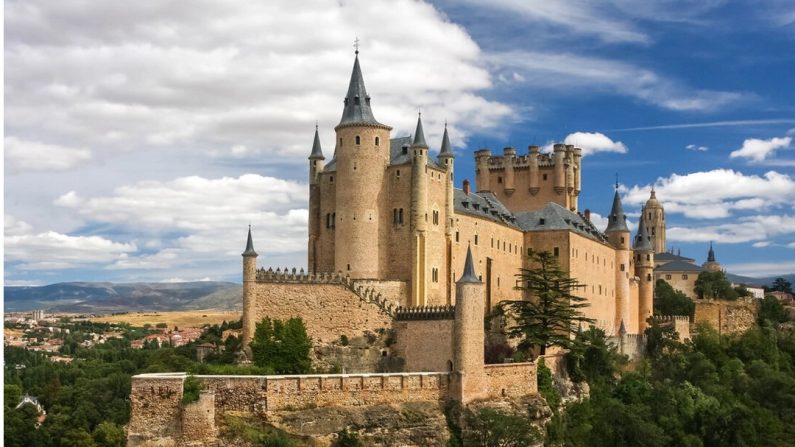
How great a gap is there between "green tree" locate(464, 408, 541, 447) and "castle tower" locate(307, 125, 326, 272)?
58.1 ft

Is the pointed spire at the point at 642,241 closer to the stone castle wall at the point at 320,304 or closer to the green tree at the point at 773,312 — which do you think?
the green tree at the point at 773,312

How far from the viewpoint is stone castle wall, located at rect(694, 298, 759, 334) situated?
85.4 metres

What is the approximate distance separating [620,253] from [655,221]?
59.8 m

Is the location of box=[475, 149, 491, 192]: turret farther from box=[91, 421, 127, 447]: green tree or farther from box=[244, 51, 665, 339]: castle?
box=[91, 421, 127, 447]: green tree

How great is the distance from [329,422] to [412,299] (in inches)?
558

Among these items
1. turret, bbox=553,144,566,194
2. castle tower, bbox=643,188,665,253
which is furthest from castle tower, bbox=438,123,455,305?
castle tower, bbox=643,188,665,253

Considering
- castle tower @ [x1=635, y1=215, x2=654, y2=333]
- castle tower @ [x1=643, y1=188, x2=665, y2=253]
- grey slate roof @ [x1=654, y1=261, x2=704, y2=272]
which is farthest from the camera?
castle tower @ [x1=643, y1=188, x2=665, y2=253]

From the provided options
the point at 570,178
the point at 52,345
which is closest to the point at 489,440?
the point at 570,178

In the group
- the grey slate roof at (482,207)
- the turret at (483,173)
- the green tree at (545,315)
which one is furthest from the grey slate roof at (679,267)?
the green tree at (545,315)

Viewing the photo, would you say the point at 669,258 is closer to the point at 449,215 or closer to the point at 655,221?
the point at 655,221

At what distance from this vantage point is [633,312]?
82.4 meters

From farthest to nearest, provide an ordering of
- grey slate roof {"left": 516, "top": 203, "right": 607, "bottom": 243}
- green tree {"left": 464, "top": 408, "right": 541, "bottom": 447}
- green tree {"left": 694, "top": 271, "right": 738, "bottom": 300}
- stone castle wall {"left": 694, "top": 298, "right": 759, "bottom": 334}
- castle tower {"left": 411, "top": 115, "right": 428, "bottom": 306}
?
1. green tree {"left": 694, "top": 271, "right": 738, "bottom": 300}
2. stone castle wall {"left": 694, "top": 298, "right": 759, "bottom": 334}
3. grey slate roof {"left": 516, "top": 203, "right": 607, "bottom": 243}
4. castle tower {"left": 411, "top": 115, "right": 428, "bottom": 306}
5. green tree {"left": 464, "top": 408, "right": 541, "bottom": 447}

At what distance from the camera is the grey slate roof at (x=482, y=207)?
214ft

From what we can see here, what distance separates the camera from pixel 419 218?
192ft
